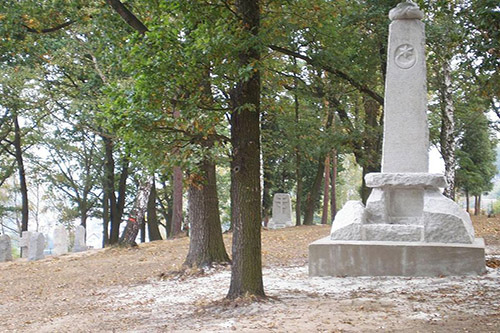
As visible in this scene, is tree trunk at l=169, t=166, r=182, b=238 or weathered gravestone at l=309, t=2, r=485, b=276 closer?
weathered gravestone at l=309, t=2, r=485, b=276

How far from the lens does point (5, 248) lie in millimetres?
21453

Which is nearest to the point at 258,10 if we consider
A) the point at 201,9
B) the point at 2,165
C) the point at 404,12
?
the point at 201,9

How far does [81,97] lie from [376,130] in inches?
451

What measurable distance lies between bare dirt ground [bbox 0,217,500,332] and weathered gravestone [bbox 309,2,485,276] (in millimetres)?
332

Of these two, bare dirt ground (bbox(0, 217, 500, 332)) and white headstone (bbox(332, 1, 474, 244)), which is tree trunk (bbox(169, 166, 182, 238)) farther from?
white headstone (bbox(332, 1, 474, 244))

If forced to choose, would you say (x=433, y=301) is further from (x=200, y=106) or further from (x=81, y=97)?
(x=81, y=97)

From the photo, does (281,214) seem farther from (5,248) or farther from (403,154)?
(403,154)

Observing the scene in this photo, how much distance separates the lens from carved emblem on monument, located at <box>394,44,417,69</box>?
35.7 ft

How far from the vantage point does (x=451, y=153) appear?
59.0 ft

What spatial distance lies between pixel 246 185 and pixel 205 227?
3.97 meters

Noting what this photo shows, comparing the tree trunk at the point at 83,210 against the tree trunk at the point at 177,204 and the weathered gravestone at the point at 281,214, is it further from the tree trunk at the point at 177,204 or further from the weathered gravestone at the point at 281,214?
the tree trunk at the point at 177,204

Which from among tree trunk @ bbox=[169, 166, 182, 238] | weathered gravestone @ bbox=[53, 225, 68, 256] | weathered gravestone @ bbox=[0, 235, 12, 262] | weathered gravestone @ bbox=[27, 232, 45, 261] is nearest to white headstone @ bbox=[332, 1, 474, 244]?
tree trunk @ bbox=[169, 166, 182, 238]

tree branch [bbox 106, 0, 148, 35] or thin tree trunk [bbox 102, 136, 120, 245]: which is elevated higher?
tree branch [bbox 106, 0, 148, 35]

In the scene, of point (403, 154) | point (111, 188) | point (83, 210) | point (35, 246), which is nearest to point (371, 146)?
point (403, 154)
